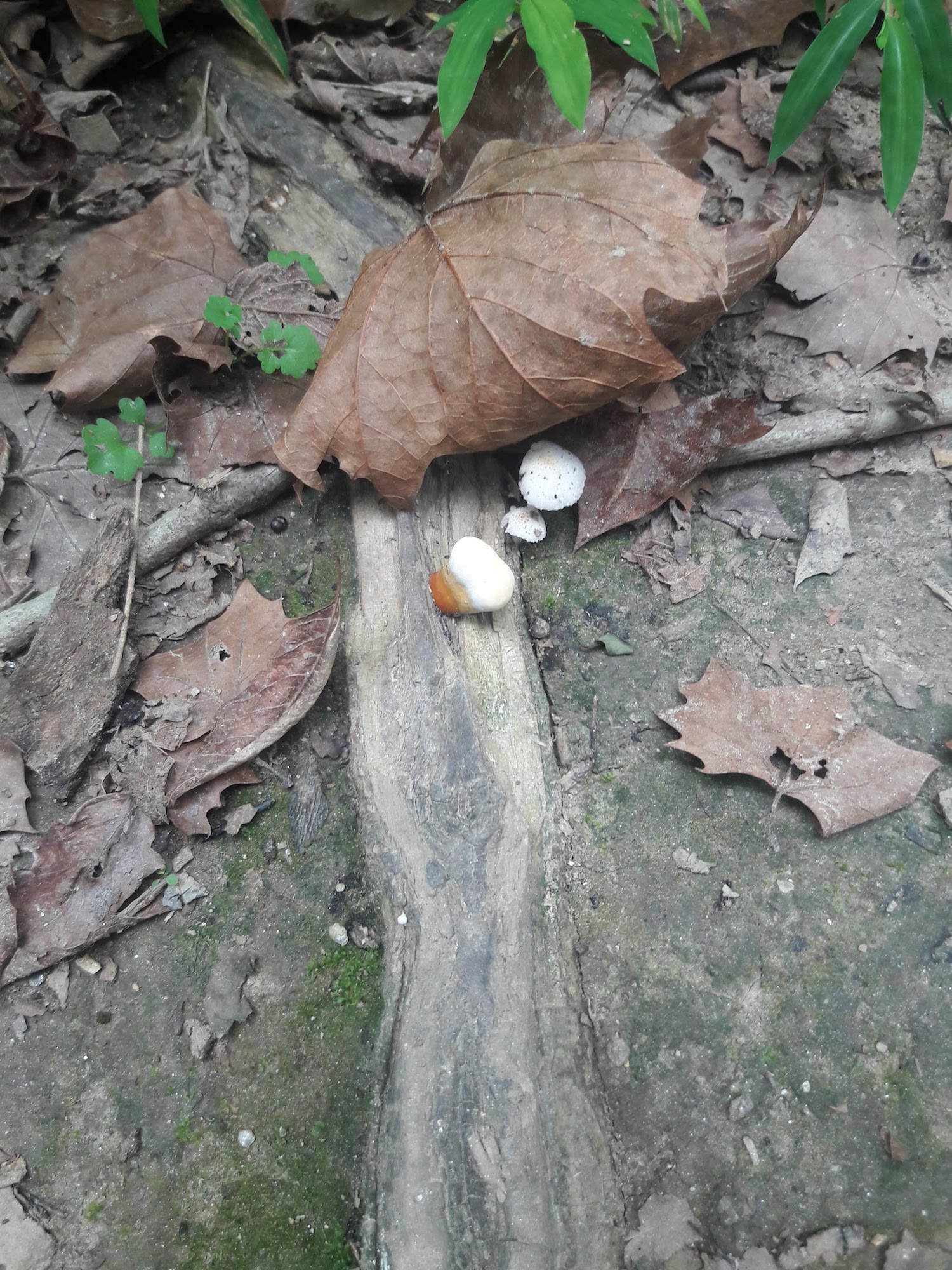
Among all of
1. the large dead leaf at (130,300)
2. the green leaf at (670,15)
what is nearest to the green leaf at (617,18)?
the green leaf at (670,15)

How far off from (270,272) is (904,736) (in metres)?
2.47

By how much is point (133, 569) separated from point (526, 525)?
48.1 inches

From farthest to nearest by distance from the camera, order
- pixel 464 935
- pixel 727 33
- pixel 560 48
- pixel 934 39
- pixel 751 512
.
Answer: pixel 727 33 < pixel 751 512 < pixel 934 39 < pixel 464 935 < pixel 560 48

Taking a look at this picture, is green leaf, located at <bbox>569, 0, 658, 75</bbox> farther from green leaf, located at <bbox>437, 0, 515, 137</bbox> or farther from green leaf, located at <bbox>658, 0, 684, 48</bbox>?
green leaf, located at <bbox>658, 0, 684, 48</bbox>

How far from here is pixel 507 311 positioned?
2.07 meters

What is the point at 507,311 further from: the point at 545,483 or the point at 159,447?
the point at 159,447

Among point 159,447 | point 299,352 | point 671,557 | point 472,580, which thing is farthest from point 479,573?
point 159,447

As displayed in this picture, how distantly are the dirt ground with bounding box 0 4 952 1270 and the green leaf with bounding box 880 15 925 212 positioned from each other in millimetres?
958

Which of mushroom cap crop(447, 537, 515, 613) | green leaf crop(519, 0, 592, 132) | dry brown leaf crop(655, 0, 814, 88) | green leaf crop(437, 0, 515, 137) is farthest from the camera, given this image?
dry brown leaf crop(655, 0, 814, 88)

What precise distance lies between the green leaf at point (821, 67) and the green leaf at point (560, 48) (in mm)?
978

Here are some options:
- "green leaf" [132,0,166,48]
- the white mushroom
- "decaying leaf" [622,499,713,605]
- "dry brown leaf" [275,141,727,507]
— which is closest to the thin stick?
"dry brown leaf" [275,141,727,507]

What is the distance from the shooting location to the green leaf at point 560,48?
161 cm

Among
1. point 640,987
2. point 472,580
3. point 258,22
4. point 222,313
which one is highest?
point 258,22

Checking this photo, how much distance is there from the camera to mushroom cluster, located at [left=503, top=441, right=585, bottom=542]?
7.94 feet
